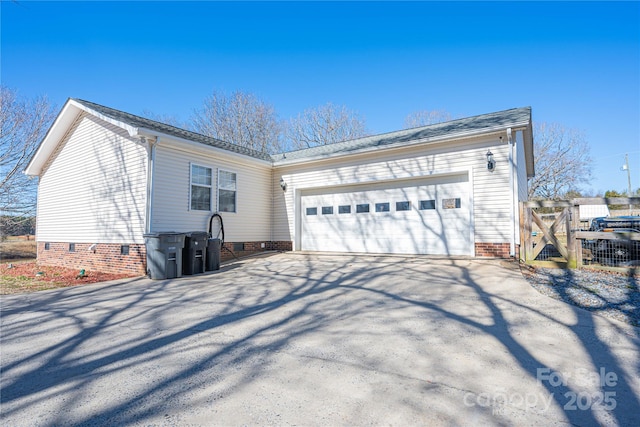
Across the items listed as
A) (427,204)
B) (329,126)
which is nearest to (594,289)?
(427,204)

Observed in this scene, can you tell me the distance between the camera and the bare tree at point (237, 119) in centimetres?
2653

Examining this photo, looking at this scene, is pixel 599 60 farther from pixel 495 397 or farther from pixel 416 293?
pixel 495 397

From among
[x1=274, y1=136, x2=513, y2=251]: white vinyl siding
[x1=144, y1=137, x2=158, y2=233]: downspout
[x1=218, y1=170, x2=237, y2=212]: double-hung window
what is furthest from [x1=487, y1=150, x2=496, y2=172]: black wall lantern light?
[x1=144, y1=137, x2=158, y2=233]: downspout

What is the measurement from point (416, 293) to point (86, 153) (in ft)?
35.3

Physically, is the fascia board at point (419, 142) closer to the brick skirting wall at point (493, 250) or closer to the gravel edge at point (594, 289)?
the brick skirting wall at point (493, 250)

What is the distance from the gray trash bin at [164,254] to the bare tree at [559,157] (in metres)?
28.9

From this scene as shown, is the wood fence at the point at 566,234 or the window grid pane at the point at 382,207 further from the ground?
the window grid pane at the point at 382,207

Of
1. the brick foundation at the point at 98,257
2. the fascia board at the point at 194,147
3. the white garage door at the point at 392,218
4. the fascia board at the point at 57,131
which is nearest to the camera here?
the fascia board at the point at 194,147

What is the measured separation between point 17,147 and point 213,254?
58.6 ft

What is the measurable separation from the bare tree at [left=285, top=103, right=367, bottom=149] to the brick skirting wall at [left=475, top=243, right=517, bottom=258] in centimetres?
1964

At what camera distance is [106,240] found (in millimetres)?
9422

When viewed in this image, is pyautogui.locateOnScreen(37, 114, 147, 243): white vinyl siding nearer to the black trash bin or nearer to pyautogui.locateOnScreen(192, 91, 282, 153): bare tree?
the black trash bin

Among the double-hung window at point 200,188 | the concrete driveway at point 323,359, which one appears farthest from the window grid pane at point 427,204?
the double-hung window at point 200,188

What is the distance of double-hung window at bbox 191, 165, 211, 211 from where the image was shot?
372 inches
